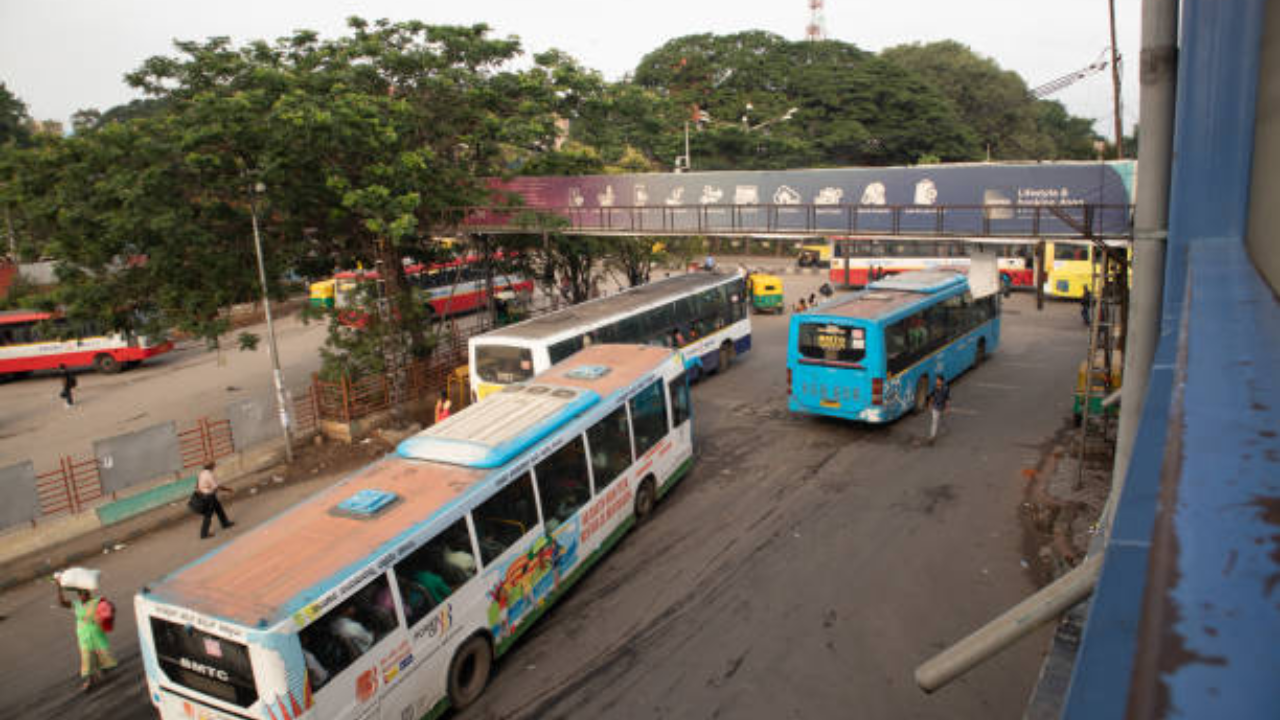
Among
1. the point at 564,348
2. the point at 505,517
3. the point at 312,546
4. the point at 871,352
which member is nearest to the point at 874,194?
the point at 871,352

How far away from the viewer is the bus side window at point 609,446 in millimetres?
10974

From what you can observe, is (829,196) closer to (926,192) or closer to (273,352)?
(926,192)

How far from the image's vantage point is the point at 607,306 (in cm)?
1978

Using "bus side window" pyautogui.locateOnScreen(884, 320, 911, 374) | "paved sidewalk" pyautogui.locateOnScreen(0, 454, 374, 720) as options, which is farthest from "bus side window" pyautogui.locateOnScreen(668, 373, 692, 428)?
"paved sidewalk" pyautogui.locateOnScreen(0, 454, 374, 720)

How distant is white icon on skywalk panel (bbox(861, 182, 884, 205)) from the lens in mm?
18984

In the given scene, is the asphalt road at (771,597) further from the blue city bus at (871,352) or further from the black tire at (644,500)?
the blue city bus at (871,352)

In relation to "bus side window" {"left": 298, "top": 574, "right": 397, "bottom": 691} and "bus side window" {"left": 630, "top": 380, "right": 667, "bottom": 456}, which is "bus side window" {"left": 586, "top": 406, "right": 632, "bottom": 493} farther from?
"bus side window" {"left": 298, "top": 574, "right": 397, "bottom": 691}

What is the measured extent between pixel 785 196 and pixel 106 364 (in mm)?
23829

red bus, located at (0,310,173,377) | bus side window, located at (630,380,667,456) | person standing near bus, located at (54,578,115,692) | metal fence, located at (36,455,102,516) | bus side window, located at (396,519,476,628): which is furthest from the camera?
red bus, located at (0,310,173,377)

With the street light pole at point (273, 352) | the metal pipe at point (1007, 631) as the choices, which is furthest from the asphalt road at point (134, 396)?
the metal pipe at point (1007, 631)

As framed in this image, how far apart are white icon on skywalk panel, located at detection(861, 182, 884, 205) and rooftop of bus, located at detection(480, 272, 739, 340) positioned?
5.08 metres

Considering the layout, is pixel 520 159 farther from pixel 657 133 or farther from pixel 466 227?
pixel 657 133

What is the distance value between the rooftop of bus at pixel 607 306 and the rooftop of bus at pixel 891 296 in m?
4.74

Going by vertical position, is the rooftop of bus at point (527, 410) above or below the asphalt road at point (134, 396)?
above
